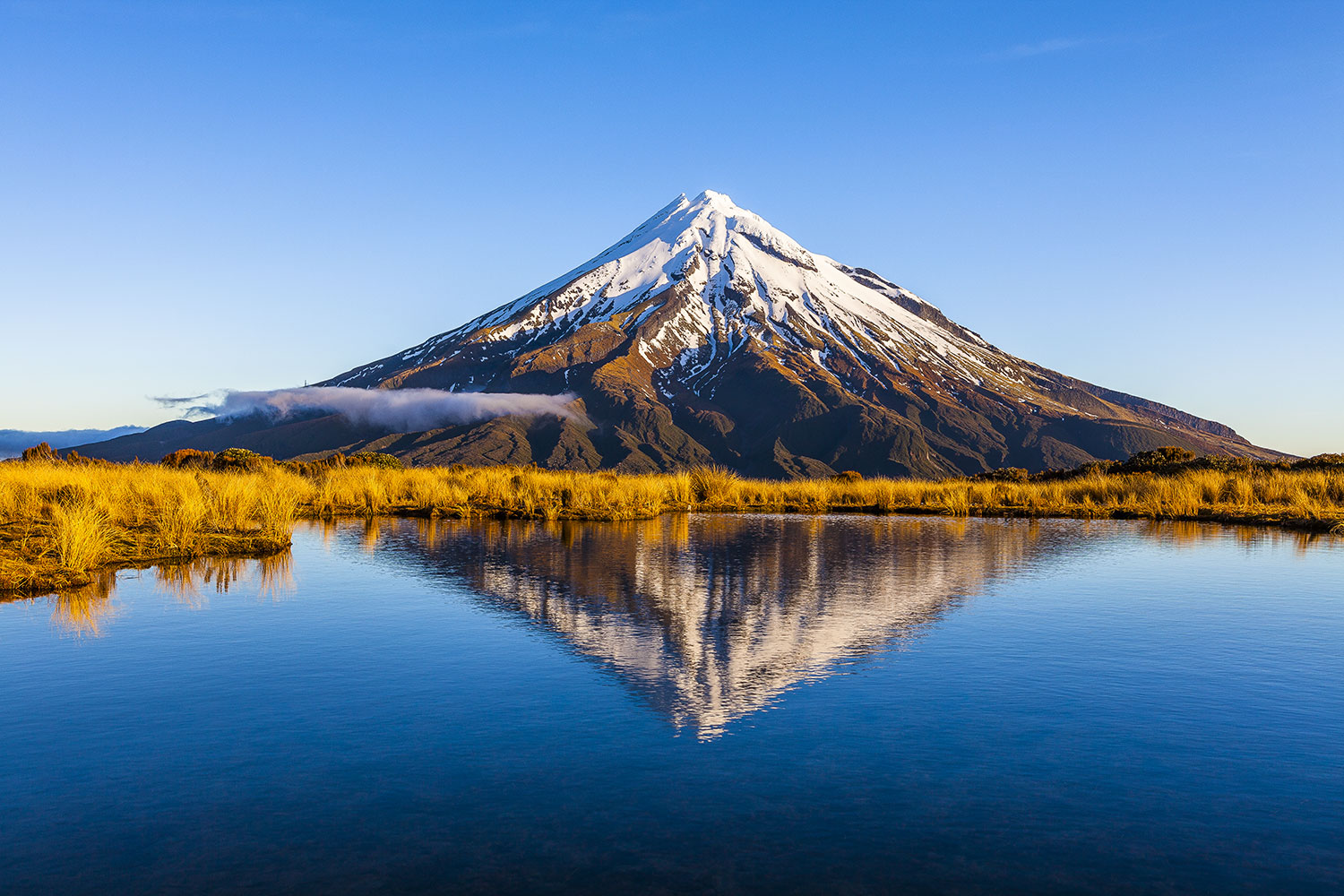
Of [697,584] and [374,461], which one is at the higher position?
[374,461]

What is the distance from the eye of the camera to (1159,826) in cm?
439

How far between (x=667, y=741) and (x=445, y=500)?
69.9ft

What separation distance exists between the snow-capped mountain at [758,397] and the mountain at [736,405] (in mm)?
381

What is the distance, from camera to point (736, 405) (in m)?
170

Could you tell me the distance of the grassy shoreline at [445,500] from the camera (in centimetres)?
1370

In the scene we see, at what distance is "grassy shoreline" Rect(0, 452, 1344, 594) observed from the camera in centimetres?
1370

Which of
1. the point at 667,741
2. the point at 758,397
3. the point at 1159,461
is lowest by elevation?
the point at 667,741

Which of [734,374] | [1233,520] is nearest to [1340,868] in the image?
[1233,520]

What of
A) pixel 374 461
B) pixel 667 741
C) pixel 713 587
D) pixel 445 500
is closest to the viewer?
pixel 667 741

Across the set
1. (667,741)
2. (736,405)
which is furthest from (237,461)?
(736,405)

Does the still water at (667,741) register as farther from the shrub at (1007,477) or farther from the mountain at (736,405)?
the mountain at (736,405)

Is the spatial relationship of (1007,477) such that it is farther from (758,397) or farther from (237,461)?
(758,397)

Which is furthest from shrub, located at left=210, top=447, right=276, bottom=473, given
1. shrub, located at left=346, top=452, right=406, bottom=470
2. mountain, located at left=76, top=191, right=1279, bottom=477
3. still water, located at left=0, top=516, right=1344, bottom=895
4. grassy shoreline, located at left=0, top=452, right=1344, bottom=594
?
A: mountain, located at left=76, top=191, right=1279, bottom=477

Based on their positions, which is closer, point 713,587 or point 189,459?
point 713,587
